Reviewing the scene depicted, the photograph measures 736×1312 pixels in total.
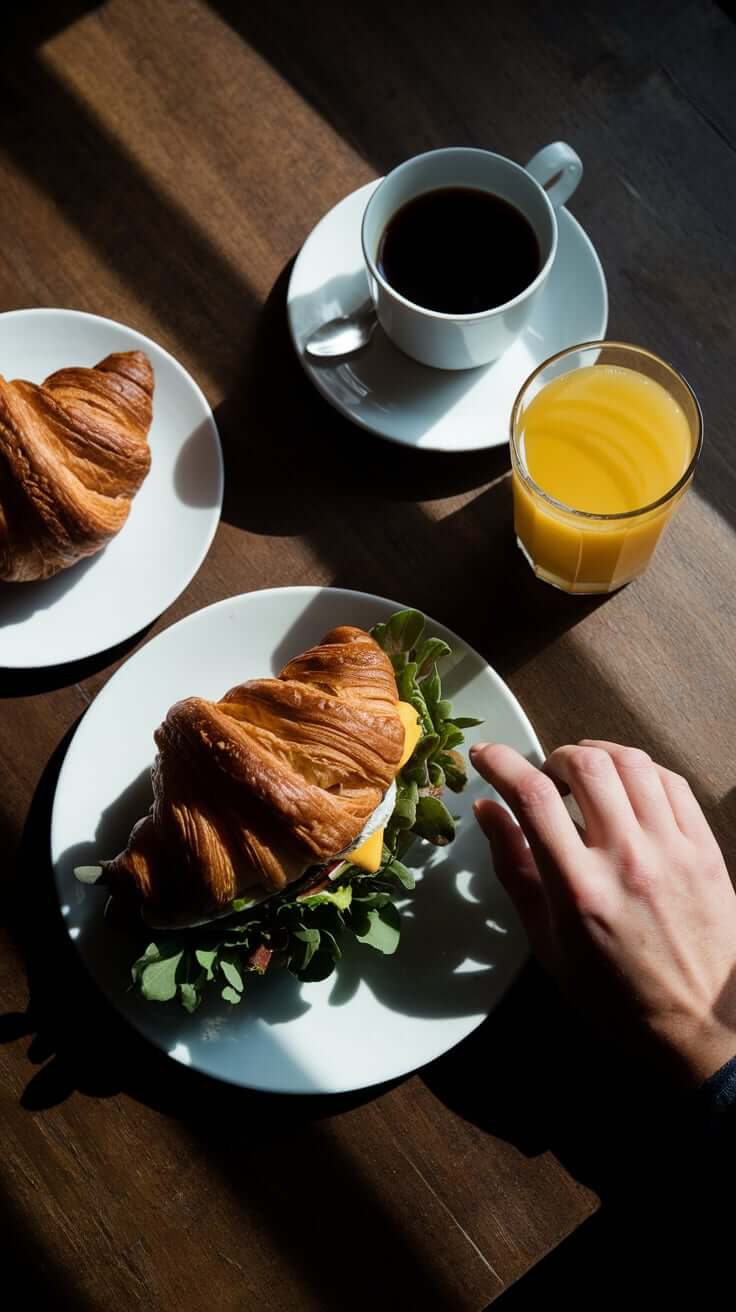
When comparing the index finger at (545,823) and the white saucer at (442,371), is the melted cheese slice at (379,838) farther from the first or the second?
the white saucer at (442,371)

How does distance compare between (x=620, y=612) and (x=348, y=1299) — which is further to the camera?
(x=620, y=612)

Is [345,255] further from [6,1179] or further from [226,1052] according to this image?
[6,1179]

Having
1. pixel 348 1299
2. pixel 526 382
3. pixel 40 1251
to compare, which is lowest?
pixel 40 1251

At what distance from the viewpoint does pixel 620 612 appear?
1223 millimetres

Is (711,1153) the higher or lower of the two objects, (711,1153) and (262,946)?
the higher

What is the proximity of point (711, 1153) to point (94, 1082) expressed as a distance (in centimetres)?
59

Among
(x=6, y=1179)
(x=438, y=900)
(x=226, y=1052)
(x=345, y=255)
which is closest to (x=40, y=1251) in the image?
(x=6, y=1179)

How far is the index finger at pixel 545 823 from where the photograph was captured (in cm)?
105

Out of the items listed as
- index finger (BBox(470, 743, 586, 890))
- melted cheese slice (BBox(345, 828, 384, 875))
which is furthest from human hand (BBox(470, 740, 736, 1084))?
melted cheese slice (BBox(345, 828, 384, 875))

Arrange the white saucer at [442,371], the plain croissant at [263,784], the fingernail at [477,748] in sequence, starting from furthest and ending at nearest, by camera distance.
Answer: the white saucer at [442,371]
the fingernail at [477,748]
the plain croissant at [263,784]

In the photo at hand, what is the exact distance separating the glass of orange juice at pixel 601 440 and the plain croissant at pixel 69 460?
1.30 ft

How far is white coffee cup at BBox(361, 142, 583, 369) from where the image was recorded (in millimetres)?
1124

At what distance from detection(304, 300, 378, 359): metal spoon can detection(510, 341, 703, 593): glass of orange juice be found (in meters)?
0.21

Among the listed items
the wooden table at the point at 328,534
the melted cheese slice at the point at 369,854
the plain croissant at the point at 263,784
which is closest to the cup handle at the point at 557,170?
the wooden table at the point at 328,534
